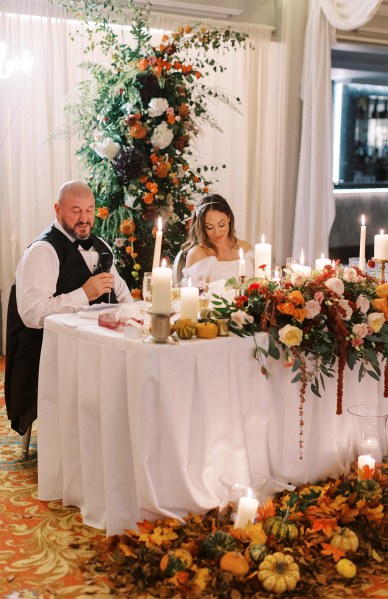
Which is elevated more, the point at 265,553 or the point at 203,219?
the point at 203,219

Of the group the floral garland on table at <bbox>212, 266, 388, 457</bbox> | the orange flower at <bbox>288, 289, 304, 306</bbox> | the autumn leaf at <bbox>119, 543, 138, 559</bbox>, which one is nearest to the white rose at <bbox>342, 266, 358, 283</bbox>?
the floral garland on table at <bbox>212, 266, 388, 457</bbox>

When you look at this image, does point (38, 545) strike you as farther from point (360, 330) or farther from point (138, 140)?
point (138, 140)

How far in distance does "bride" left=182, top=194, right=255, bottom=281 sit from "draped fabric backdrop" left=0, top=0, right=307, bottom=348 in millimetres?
1723

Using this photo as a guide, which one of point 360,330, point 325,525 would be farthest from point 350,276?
point 325,525

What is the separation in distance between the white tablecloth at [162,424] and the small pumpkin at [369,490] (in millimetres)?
264

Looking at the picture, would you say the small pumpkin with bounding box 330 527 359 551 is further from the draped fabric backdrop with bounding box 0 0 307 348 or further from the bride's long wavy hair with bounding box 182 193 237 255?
the draped fabric backdrop with bounding box 0 0 307 348

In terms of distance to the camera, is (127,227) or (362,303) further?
(127,227)

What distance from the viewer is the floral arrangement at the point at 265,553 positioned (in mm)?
2887

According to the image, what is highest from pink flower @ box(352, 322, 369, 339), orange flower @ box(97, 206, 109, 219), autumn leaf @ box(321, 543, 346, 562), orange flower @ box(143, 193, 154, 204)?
orange flower @ box(143, 193, 154, 204)

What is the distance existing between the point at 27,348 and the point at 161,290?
3.98ft

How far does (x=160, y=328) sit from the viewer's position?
312cm

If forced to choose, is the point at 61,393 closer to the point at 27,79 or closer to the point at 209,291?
the point at 209,291

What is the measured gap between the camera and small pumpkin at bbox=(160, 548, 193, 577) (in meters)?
2.91

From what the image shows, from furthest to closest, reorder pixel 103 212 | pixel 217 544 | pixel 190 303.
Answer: pixel 103 212 → pixel 190 303 → pixel 217 544
